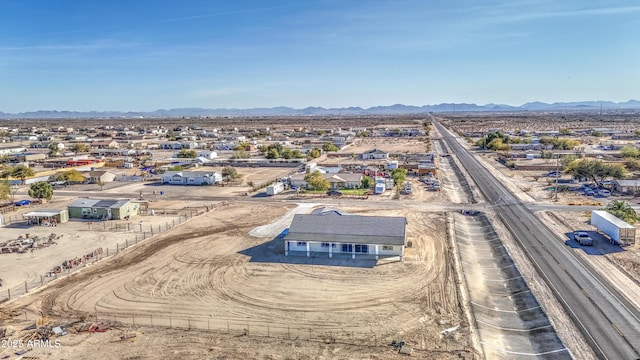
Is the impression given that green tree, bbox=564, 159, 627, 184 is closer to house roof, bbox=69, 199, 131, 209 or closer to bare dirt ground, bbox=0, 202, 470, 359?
bare dirt ground, bbox=0, 202, 470, 359

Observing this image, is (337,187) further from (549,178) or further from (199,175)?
(549,178)

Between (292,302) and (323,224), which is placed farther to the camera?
(323,224)

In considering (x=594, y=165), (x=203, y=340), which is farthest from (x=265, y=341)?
(x=594, y=165)

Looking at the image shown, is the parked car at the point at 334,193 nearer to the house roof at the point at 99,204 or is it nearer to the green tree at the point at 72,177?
the house roof at the point at 99,204

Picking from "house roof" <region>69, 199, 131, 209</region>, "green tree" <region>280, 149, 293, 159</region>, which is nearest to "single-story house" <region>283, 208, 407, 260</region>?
"house roof" <region>69, 199, 131, 209</region>

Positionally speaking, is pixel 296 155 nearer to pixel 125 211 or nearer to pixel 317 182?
pixel 317 182

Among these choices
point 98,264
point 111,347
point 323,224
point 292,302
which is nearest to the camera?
point 111,347
